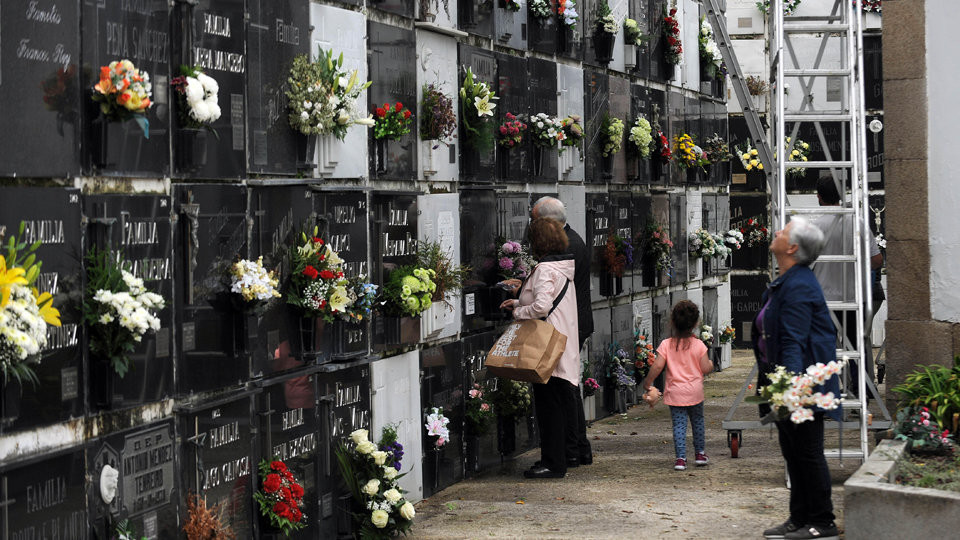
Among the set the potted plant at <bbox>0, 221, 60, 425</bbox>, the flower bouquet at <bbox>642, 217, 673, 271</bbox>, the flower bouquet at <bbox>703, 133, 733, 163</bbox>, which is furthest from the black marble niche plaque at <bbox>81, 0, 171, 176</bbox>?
the flower bouquet at <bbox>703, 133, 733, 163</bbox>

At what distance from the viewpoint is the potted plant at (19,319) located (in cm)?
442

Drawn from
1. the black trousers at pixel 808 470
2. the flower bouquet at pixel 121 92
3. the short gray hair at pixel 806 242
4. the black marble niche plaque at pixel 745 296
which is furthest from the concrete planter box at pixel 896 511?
the black marble niche plaque at pixel 745 296

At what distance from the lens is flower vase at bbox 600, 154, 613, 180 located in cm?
1228

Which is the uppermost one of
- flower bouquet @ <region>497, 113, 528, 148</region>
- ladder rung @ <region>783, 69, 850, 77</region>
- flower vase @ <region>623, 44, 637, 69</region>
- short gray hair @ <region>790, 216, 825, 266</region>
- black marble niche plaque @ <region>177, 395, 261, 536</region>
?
flower vase @ <region>623, 44, 637, 69</region>

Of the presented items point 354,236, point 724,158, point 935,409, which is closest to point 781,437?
point 935,409

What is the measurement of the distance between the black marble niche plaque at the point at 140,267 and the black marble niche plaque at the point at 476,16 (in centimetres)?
398

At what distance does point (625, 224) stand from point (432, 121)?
181 inches

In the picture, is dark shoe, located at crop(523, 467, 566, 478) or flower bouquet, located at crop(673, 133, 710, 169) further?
flower bouquet, located at crop(673, 133, 710, 169)

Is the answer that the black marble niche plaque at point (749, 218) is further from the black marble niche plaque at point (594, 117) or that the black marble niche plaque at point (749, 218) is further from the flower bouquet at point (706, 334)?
the black marble niche plaque at point (594, 117)

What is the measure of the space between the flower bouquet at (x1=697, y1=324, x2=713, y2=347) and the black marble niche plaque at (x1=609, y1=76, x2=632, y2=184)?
309 centimetres

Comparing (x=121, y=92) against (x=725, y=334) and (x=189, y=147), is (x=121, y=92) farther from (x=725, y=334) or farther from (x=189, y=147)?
(x=725, y=334)

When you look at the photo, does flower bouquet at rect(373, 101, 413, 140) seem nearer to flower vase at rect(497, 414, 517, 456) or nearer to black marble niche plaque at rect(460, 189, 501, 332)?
black marble niche plaque at rect(460, 189, 501, 332)

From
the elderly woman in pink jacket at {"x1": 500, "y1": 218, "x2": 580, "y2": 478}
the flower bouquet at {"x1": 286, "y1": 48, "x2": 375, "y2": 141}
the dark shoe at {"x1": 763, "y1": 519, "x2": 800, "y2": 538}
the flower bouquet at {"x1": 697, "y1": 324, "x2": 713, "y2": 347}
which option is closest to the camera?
the flower bouquet at {"x1": 286, "y1": 48, "x2": 375, "y2": 141}

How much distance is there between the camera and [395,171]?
824 centimetres
